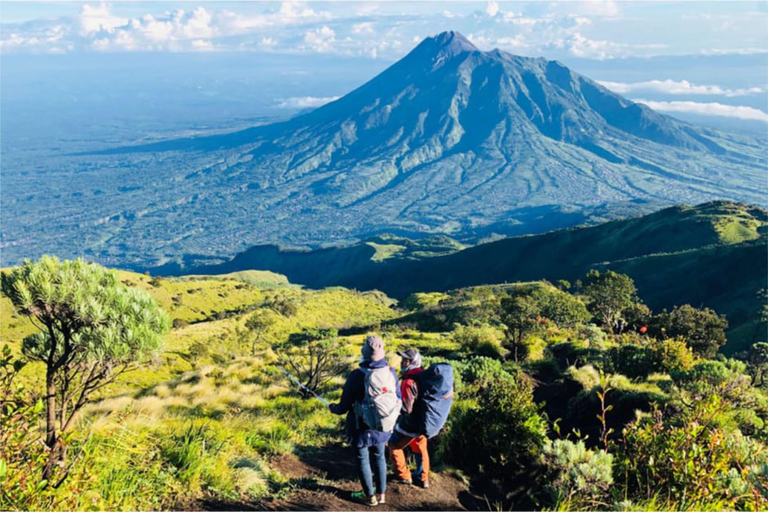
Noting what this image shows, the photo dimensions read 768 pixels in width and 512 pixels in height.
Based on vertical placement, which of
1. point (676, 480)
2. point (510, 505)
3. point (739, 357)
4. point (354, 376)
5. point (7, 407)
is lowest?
point (739, 357)

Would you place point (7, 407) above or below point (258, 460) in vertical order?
above

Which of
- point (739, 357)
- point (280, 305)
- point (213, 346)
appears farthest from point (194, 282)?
point (739, 357)

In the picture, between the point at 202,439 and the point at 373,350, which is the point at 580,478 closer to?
the point at 373,350

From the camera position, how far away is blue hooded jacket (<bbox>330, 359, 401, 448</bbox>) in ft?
20.9

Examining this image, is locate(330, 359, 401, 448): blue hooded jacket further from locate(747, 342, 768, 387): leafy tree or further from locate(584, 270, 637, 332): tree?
locate(584, 270, 637, 332): tree

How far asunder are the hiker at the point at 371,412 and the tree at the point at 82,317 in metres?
2.56

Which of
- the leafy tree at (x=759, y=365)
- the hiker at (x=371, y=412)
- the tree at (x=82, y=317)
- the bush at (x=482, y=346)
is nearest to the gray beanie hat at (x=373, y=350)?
the hiker at (x=371, y=412)

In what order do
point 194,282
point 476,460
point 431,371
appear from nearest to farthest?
point 431,371, point 476,460, point 194,282

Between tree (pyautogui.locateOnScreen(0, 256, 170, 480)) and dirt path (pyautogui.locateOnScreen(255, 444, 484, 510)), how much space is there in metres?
2.50

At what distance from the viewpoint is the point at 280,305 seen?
6394 centimetres

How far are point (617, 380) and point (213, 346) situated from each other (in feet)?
132

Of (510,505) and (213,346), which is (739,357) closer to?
(510,505)

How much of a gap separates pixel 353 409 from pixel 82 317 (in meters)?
3.51

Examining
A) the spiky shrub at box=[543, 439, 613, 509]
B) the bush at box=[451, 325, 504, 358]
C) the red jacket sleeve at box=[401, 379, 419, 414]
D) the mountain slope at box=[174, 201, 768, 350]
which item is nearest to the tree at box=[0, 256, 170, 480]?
the red jacket sleeve at box=[401, 379, 419, 414]
